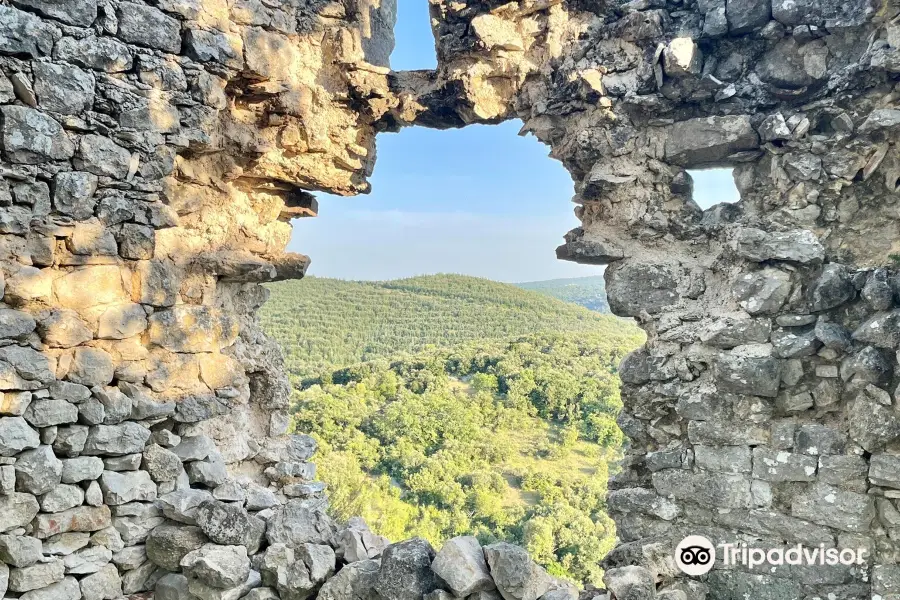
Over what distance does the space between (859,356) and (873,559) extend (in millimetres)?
1087

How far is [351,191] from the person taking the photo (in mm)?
4707

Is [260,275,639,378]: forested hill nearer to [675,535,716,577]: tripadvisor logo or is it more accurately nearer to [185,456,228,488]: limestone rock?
[185,456,228,488]: limestone rock

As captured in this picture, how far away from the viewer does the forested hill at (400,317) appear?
18.8m

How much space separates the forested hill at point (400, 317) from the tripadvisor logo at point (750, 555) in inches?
547

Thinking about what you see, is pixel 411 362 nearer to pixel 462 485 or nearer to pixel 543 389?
pixel 543 389

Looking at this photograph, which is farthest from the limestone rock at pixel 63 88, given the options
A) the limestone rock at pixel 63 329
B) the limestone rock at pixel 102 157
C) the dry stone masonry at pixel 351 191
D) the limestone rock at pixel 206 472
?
the limestone rock at pixel 206 472

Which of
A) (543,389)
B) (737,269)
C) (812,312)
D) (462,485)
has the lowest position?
(462,485)

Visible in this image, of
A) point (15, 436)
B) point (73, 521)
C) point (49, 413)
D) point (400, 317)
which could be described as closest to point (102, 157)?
point (49, 413)

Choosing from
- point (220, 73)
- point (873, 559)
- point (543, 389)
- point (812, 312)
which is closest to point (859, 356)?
point (812, 312)

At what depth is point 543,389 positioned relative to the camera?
1302 centimetres

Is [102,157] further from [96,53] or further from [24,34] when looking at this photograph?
[24,34]

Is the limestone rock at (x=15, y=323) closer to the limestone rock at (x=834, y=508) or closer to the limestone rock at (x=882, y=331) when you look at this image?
the limestone rock at (x=834, y=508)

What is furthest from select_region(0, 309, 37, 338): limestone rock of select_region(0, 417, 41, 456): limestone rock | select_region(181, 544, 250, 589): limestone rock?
select_region(181, 544, 250, 589): limestone rock

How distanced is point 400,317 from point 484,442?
32.7 feet
